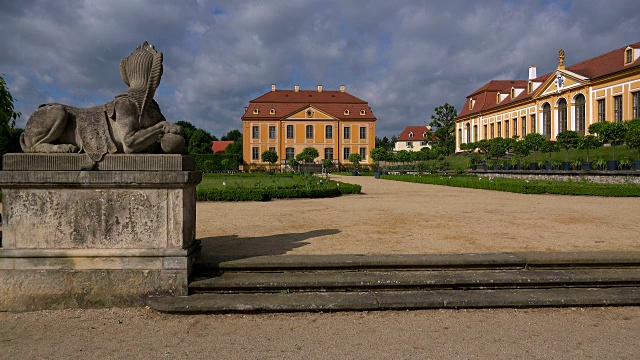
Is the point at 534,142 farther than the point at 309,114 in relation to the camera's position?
No

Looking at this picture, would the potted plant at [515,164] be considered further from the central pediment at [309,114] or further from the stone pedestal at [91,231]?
the central pediment at [309,114]

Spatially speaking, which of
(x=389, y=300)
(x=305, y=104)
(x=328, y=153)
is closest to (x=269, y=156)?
(x=328, y=153)

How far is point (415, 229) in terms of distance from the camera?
751cm

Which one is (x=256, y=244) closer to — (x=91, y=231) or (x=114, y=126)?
(x=91, y=231)

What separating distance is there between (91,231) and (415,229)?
524 centimetres

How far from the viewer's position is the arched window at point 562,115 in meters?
43.6

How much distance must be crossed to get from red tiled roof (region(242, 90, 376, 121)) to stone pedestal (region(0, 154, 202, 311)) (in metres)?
58.6

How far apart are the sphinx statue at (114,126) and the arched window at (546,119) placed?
49.6 m

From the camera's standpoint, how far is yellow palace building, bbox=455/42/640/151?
116ft

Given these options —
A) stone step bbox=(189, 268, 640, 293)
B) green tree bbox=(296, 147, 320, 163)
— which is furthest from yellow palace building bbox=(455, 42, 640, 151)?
stone step bbox=(189, 268, 640, 293)

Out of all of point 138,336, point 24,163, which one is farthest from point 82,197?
point 138,336

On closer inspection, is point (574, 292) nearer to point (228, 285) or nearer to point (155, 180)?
point (228, 285)

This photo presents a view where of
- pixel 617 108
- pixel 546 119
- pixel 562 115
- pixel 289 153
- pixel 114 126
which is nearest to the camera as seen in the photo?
pixel 114 126

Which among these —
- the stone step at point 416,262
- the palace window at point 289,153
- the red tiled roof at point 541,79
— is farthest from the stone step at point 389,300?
the palace window at point 289,153
